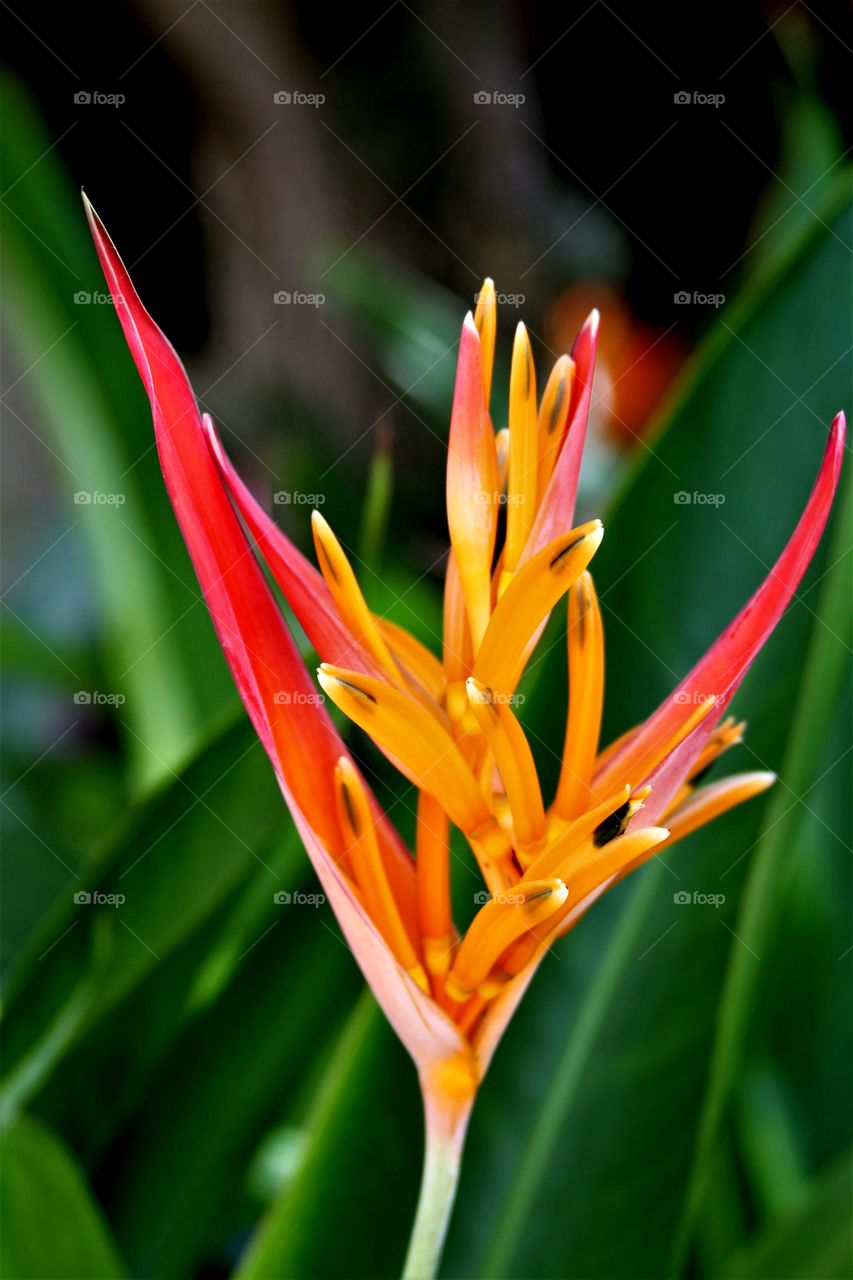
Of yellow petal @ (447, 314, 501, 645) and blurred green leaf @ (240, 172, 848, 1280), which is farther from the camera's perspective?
blurred green leaf @ (240, 172, 848, 1280)

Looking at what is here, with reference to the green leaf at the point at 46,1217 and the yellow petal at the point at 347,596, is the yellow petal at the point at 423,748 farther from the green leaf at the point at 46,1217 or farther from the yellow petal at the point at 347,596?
the green leaf at the point at 46,1217

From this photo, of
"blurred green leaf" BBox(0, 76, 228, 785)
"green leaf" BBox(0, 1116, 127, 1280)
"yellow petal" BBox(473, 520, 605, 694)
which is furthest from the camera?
"blurred green leaf" BBox(0, 76, 228, 785)

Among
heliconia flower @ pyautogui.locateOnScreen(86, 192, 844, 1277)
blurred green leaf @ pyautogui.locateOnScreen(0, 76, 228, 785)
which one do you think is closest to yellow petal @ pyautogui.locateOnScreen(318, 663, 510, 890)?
heliconia flower @ pyautogui.locateOnScreen(86, 192, 844, 1277)

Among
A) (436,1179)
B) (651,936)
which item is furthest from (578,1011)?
(436,1179)

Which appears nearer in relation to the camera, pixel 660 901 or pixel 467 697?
pixel 467 697

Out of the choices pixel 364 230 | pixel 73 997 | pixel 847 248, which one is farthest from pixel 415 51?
pixel 73 997

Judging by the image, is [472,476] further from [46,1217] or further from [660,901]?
[46,1217]

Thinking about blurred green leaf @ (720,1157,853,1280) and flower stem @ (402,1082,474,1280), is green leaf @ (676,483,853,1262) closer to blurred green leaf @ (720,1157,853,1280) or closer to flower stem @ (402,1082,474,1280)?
blurred green leaf @ (720,1157,853,1280)

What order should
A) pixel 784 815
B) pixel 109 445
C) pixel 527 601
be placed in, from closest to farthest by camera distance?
1. pixel 527 601
2. pixel 784 815
3. pixel 109 445
